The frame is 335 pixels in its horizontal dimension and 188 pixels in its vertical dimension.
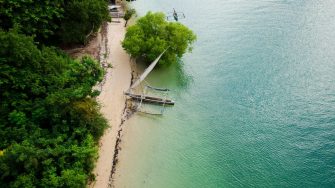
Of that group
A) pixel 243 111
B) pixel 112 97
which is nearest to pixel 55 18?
pixel 112 97

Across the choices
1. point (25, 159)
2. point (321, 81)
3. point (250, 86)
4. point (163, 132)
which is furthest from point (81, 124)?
point (321, 81)

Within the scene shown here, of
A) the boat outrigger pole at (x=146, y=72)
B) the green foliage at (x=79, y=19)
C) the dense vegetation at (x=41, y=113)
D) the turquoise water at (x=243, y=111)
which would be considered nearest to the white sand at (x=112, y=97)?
the boat outrigger pole at (x=146, y=72)

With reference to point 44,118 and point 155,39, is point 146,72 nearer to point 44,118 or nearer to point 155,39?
point 155,39

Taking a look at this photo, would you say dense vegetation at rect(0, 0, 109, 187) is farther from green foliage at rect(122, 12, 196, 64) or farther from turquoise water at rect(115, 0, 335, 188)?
green foliage at rect(122, 12, 196, 64)

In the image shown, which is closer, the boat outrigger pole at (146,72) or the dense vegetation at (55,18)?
the dense vegetation at (55,18)

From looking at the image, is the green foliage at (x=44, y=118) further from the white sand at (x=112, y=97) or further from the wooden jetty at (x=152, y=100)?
the wooden jetty at (x=152, y=100)

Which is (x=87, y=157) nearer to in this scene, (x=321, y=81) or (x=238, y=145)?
(x=238, y=145)
